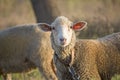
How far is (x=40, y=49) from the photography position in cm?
1290

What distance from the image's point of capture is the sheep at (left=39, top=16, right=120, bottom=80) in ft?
35.0

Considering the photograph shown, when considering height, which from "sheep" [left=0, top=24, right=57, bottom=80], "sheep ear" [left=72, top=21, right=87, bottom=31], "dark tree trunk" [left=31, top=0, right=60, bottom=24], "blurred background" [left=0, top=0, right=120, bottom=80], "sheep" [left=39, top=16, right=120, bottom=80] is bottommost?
"blurred background" [left=0, top=0, right=120, bottom=80]

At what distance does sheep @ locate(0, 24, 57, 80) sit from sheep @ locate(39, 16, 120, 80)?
1752mm

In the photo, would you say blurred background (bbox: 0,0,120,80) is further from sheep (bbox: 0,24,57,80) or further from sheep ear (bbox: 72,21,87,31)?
sheep ear (bbox: 72,21,87,31)

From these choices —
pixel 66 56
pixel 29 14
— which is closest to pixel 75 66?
pixel 66 56

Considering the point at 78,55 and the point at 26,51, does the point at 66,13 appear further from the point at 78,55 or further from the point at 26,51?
the point at 78,55

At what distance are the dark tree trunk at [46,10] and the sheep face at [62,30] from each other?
784 cm

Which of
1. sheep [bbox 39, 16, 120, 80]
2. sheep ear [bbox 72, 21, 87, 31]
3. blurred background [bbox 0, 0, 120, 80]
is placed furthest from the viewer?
blurred background [bbox 0, 0, 120, 80]

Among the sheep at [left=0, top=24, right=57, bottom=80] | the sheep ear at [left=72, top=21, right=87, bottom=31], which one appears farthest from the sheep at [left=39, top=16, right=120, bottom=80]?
the sheep at [left=0, top=24, right=57, bottom=80]

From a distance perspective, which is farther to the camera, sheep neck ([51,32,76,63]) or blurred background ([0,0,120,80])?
blurred background ([0,0,120,80])

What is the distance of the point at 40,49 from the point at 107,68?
2.17 m

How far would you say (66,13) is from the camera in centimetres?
→ 3089

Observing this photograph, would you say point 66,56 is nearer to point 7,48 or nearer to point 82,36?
point 7,48

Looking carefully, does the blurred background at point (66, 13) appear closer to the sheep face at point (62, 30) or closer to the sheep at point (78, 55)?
the sheep at point (78, 55)
